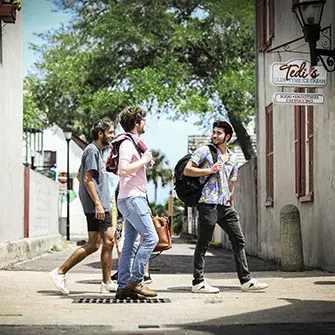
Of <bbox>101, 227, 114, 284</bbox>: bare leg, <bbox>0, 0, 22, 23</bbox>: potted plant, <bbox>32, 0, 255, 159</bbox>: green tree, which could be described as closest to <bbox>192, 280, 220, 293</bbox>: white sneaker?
<bbox>101, 227, 114, 284</bbox>: bare leg

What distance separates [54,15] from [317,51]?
2746 centimetres

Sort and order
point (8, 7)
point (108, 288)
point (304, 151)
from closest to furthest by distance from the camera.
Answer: point (108, 288)
point (8, 7)
point (304, 151)

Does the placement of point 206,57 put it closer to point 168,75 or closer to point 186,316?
point 168,75

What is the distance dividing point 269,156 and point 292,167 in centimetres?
276

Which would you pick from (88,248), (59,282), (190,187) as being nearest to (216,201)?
(190,187)

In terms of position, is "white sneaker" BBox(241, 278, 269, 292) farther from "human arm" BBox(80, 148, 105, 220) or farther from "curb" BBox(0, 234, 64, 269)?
"curb" BBox(0, 234, 64, 269)

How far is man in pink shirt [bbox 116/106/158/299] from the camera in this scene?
9883mm

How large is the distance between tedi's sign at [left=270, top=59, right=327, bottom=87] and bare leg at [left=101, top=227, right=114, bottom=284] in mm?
3537

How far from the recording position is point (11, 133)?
1794cm

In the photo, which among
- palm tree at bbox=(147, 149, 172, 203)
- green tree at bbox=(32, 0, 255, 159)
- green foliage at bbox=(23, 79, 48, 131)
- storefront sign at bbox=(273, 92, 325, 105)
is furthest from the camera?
palm tree at bbox=(147, 149, 172, 203)

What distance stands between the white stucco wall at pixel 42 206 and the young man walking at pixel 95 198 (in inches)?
450

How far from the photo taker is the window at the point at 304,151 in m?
15.4

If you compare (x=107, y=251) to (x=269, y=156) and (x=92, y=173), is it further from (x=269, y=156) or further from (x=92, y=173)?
(x=269, y=156)

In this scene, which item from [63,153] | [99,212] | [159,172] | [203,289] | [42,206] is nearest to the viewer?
[99,212]
